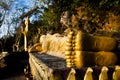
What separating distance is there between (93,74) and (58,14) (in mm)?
11837

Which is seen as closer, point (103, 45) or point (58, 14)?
point (103, 45)

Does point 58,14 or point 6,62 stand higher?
point 58,14

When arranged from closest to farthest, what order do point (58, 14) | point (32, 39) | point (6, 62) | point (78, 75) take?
point (78, 75), point (6, 62), point (58, 14), point (32, 39)

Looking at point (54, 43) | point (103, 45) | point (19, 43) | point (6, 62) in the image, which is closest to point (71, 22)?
point (6, 62)

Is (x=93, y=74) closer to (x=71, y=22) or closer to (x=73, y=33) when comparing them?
(x=73, y=33)

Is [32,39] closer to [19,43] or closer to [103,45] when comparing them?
[19,43]

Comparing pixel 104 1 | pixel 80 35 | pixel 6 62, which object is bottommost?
pixel 6 62

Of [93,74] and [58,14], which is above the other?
[58,14]

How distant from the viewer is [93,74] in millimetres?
2740

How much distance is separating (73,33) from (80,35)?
7 cm

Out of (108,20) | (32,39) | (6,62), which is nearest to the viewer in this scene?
(6,62)

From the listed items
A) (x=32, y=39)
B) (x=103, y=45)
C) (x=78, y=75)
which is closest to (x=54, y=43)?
(x=103, y=45)

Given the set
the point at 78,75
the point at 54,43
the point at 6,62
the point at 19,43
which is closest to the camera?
the point at 78,75

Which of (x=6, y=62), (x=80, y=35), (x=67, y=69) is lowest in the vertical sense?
(x=6, y=62)
